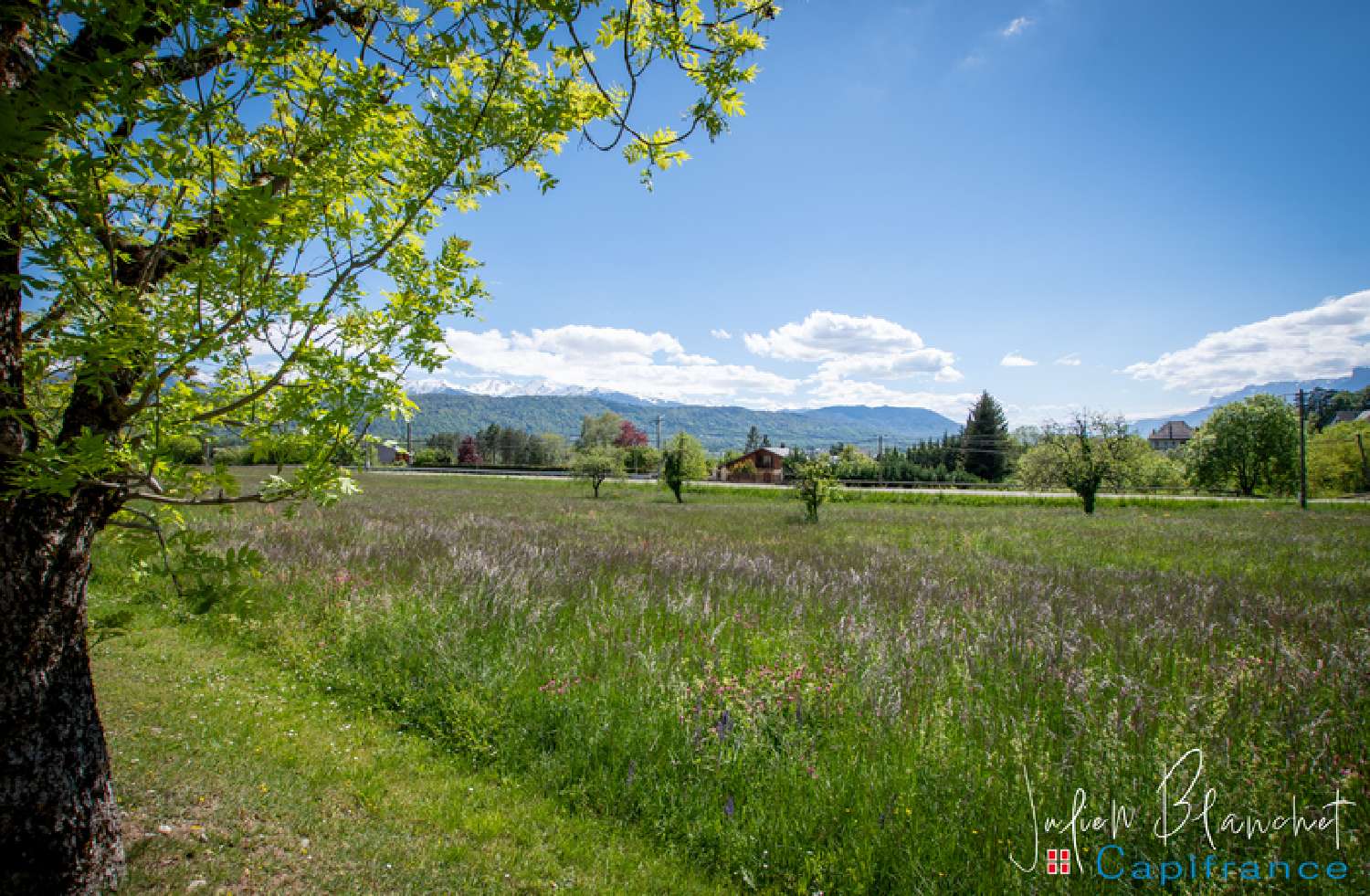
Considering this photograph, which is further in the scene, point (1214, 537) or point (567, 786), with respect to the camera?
point (1214, 537)

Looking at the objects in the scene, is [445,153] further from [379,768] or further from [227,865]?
[379,768]

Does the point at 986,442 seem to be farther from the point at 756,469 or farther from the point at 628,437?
the point at 628,437

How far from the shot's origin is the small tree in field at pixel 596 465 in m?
39.3

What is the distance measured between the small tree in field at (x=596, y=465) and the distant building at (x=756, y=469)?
3416 cm

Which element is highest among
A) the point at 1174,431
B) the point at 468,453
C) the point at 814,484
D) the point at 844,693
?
the point at 1174,431

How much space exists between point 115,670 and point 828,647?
23.8 ft

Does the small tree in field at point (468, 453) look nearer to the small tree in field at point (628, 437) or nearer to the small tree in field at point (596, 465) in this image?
the small tree in field at point (628, 437)

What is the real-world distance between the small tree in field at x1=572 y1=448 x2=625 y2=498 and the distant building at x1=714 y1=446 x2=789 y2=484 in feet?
112

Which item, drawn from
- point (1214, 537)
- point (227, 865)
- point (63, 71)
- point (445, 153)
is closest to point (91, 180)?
point (63, 71)

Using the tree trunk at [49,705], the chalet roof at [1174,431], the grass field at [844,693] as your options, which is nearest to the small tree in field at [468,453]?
the grass field at [844,693]

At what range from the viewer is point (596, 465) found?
39.1m

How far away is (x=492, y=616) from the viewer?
6.59 m

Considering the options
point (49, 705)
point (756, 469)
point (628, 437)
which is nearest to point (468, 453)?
point (628, 437)

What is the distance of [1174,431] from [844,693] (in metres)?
209
